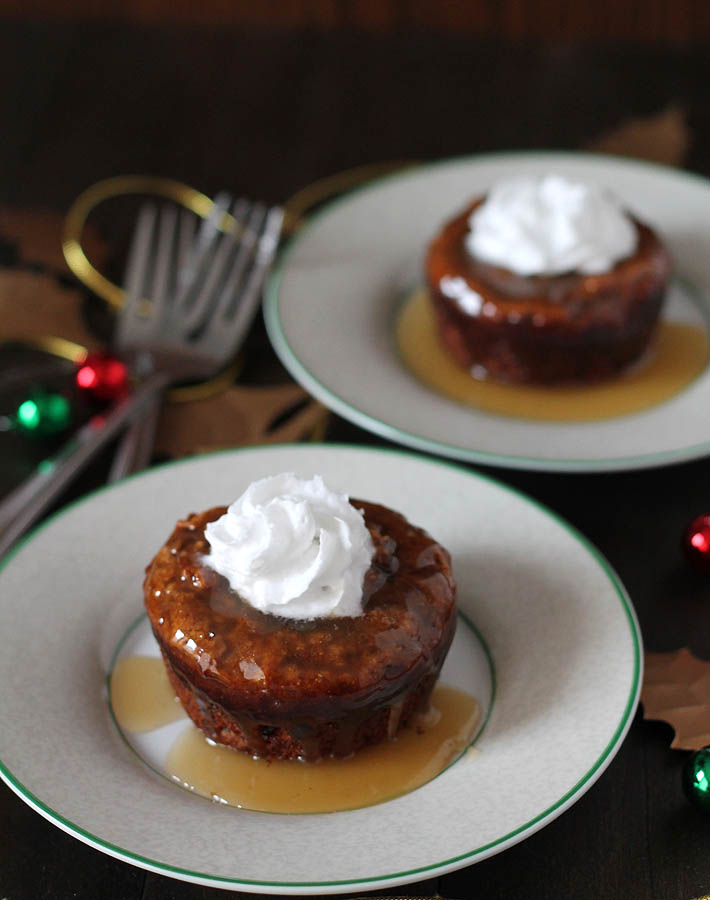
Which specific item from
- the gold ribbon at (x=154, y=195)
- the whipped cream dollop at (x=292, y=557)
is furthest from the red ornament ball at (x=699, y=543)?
the gold ribbon at (x=154, y=195)

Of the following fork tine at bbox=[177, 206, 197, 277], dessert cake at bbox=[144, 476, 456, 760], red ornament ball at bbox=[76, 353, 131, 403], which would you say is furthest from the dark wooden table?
dessert cake at bbox=[144, 476, 456, 760]

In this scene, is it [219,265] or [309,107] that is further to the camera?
[309,107]

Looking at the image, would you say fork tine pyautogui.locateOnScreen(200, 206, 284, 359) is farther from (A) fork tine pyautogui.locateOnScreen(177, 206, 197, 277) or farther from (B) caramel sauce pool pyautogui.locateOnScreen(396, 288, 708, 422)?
(B) caramel sauce pool pyautogui.locateOnScreen(396, 288, 708, 422)

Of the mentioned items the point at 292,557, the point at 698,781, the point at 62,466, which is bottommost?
the point at 62,466

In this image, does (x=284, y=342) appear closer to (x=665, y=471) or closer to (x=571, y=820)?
(x=665, y=471)

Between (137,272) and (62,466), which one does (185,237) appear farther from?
(62,466)

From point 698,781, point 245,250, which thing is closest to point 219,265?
point 245,250

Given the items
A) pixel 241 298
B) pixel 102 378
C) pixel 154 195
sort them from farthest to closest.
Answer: pixel 154 195
pixel 241 298
pixel 102 378

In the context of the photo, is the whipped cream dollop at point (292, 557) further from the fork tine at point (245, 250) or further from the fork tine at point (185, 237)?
the fork tine at point (185, 237)
